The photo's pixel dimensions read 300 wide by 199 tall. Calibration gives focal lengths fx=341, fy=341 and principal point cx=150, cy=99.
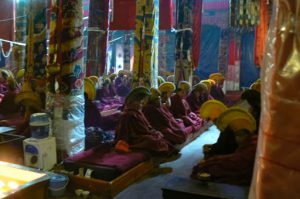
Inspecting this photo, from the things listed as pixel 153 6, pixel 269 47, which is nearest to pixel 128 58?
pixel 153 6

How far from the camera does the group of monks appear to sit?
402 cm

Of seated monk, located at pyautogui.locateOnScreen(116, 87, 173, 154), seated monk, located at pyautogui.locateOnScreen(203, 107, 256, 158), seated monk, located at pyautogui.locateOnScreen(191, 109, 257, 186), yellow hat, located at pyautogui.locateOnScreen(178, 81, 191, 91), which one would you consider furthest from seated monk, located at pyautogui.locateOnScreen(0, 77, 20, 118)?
seated monk, located at pyautogui.locateOnScreen(191, 109, 257, 186)

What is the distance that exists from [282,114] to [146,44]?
763 centimetres

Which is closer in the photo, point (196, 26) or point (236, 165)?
point (236, 165)

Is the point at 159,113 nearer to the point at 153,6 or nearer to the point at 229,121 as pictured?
the point at 229,121

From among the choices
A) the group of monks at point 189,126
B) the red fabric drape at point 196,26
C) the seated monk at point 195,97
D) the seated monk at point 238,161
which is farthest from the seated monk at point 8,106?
the seated monk at point 238,161

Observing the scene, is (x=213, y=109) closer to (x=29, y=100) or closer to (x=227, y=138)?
(x=227, y=138)

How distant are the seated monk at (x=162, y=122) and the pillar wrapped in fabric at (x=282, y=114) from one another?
16.7 feet

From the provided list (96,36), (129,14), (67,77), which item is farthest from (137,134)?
(129,14)

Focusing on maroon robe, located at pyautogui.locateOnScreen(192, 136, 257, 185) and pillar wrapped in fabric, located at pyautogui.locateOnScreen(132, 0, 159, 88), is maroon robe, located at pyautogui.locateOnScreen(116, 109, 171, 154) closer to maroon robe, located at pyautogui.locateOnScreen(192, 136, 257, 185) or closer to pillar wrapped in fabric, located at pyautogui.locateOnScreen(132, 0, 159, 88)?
maroon robe, located at pyautogui.locateOnScreen(192, 136, 257, 185)

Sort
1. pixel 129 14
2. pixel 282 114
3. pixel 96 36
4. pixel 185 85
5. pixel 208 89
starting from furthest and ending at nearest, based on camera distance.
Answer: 1. pixel 129 14
2. pixel 208 89
3. pixel 96 36
4. pixel 185 85
5. pixel 282 114

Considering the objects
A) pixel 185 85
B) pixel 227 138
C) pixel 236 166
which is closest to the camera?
pixel 236 166

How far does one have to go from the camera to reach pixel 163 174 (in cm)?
480

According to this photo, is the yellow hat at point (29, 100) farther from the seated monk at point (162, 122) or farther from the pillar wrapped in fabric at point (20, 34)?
the pillar wrapped in fabric at point (20, 34)
